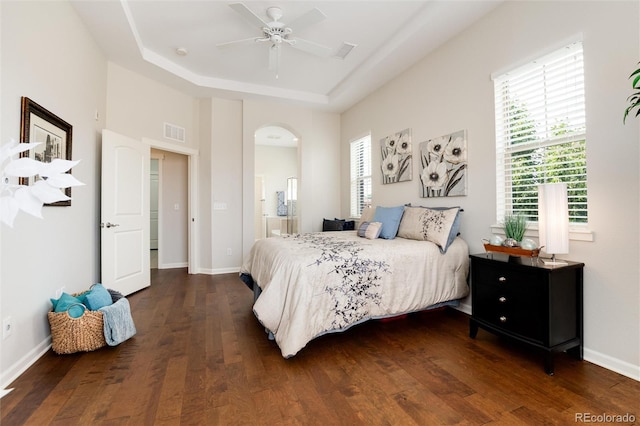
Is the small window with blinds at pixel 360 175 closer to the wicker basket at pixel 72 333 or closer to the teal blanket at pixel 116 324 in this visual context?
the teal blanket at pixel 116 324

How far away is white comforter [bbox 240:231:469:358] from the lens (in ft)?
7.08

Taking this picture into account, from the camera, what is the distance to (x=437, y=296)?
2.73 meters

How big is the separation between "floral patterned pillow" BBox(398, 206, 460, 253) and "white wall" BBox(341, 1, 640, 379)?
0.28 m

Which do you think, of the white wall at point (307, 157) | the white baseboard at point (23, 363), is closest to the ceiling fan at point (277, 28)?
the white wall at point (307, 157)

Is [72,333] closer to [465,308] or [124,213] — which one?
[124,213]

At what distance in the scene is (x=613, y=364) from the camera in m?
1.94

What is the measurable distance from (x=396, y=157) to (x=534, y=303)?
249cm

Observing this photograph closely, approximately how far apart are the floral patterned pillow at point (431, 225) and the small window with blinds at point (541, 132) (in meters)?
0.42

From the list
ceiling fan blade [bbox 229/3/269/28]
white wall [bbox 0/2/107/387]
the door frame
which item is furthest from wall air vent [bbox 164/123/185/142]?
ceiling fan blade [bbox 229/3/269/28]

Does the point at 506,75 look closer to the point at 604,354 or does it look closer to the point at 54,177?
the point at 604,354

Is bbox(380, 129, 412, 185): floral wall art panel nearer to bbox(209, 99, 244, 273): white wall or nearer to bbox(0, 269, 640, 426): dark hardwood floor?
bbox(0, 269, 640, 426): dark hardwood floor

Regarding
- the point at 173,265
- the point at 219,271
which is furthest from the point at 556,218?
the point at 173,265

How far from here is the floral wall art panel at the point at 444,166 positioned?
10.1 ft

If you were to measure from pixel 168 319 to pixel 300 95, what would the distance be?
12.4 feet
